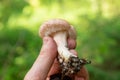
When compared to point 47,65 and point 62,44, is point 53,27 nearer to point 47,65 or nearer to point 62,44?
point 62,44

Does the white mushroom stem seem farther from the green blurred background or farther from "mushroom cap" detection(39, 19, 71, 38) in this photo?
the green blurred background

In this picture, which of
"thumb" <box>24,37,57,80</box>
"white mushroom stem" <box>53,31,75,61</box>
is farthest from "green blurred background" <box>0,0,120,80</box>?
"thumb" <box>24,37,57,80</box>

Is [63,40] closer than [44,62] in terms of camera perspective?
No

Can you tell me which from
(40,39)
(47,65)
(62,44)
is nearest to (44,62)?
(47,65)

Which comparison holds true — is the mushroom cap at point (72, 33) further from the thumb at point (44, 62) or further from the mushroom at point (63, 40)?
the thumb at point (44, 62)

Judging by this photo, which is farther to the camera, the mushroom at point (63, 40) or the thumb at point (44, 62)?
the mushroom at point (63, 40)

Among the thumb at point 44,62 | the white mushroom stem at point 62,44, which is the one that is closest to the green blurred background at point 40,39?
the white mushroom stem at point 62,44
